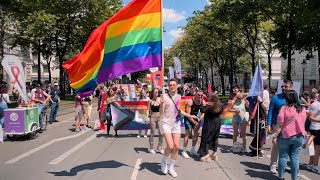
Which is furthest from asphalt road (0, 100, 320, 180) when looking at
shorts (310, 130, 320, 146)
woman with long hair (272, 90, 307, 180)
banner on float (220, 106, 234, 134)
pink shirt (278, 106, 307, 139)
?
pink shirt (278, 106, 307, 139)

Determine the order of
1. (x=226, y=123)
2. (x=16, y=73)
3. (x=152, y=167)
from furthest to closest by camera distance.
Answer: (x=226, y=123) → (x=16, y=73) → (x=152, y=167)

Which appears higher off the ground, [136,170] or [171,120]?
[171,120]

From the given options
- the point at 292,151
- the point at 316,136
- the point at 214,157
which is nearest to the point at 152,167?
the point at 214,157

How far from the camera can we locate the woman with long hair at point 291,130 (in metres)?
6.75

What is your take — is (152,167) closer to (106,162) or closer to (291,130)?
(106,162)

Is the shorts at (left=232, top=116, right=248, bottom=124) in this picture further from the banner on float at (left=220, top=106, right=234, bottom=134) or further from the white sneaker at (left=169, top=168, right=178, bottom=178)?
the white sneaker at (left=169, top=168, right=178, bottom=178)

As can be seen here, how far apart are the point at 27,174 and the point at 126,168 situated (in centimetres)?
203

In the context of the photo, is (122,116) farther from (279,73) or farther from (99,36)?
(279,73)

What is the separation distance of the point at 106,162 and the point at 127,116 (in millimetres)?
4878

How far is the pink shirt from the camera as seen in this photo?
6738 millimetres

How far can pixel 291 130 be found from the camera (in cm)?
675

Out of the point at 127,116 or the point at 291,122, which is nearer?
the point at 291,122

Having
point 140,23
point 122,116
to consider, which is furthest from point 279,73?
point 140,23

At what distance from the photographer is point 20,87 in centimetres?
1339
